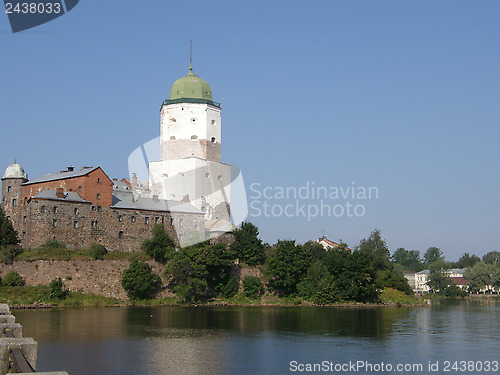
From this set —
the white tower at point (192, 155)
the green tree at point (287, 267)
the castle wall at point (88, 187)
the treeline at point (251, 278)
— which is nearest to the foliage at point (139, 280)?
the treeline at point (251, 278)

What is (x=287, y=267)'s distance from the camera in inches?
2098

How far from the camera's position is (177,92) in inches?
2746

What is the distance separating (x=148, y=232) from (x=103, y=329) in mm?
25642

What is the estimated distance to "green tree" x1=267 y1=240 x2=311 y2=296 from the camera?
53.3m

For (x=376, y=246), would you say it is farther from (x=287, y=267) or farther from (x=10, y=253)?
(x=10, y=253)

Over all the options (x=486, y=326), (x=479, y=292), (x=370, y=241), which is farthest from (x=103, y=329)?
(x=479, y=292)

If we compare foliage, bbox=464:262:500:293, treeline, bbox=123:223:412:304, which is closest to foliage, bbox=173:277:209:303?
treeline, bbox=123:223:412:304

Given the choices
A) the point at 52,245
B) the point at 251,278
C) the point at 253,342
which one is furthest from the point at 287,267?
the point at 253,342

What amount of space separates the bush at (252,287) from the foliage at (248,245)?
8.09ft

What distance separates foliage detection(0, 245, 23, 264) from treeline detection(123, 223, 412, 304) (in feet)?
26.8

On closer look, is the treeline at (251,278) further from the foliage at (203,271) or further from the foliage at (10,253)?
the foliage at (10,253)

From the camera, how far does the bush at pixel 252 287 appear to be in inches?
2114

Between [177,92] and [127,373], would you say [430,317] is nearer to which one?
[127,373]

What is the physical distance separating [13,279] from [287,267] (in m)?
20.8
